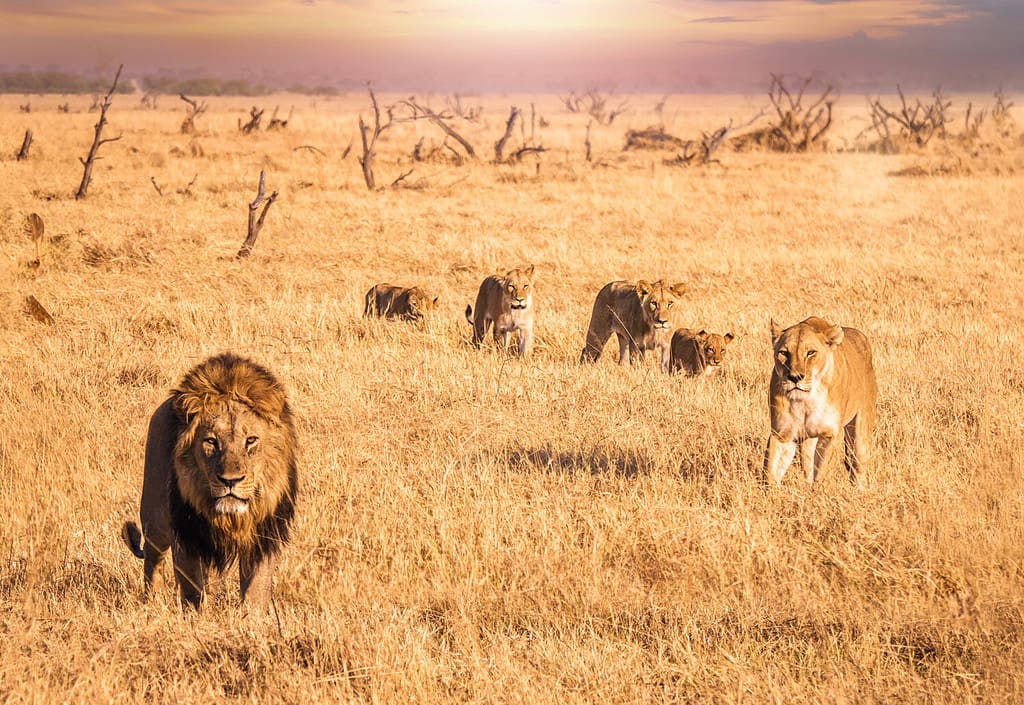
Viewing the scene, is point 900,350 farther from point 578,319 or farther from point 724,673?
point 724,673

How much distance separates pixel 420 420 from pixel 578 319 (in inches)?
173

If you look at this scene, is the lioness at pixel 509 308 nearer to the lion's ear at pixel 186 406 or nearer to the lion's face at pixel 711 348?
the lion's face at pixel 711 348

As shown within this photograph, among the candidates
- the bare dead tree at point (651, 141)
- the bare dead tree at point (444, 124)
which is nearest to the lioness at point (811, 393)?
the bare dead tree at point (444, 124)

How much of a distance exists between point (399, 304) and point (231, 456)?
742cm

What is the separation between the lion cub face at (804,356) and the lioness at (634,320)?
12.2 ft

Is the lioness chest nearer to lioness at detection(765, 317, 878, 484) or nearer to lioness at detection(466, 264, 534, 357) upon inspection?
lioness at detection(765, 317, 878, 484)

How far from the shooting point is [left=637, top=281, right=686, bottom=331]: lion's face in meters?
9.52

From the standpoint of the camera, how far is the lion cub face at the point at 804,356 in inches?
A: 223

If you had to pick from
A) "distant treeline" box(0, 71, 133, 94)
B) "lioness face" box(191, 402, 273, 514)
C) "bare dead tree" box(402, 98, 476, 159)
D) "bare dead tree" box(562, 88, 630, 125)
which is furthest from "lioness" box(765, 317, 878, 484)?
"distant treeline" box(0, 71, 133, 94)

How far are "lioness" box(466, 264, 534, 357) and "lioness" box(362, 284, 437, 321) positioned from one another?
3.03ft

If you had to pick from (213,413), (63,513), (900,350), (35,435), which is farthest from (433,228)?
(213,413)

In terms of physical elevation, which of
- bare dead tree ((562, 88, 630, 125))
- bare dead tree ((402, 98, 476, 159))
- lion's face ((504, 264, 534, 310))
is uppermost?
bare dead tree ((562, 88, 630, 125))

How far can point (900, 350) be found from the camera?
33.1ft

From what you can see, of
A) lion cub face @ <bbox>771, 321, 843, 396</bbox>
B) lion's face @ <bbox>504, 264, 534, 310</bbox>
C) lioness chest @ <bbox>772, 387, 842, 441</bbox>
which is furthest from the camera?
lion's face @ <bbox>504, 264, 534, 310</bbox>
